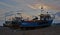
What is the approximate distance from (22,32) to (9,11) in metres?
0.34

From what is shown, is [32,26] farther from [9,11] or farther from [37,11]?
[9,11]

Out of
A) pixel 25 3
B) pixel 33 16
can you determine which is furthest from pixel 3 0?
pixel 33 16

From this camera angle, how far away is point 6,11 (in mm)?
2080

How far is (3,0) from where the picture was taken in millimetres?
2086

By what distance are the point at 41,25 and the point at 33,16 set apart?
0.17m

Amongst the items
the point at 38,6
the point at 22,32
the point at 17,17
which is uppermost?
the point at 38,6

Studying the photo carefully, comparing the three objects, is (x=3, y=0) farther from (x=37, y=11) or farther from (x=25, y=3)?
(x=37, y=11)

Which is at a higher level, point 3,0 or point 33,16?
point 3,0

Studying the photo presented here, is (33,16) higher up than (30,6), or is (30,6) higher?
(30,6)

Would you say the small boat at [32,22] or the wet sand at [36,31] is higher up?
the small boat at [32,22]

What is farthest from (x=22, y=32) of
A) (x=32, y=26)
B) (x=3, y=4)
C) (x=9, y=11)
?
(x=3, y=4)

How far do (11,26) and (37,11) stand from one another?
42 cm

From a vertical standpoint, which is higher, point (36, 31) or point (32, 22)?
point (32, 22)

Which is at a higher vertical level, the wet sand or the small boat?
the small boat
